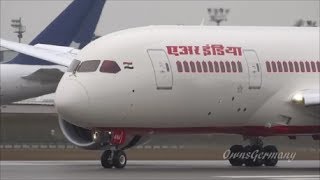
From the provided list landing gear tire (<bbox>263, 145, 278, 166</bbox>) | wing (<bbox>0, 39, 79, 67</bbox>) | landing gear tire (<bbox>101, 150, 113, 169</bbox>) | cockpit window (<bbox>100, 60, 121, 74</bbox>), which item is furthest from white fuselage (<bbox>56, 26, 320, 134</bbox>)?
wing (<bbox>0, 39, 79, 67</bbox>)

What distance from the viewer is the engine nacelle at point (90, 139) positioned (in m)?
33.5

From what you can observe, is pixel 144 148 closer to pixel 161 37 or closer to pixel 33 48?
pixel 33 48

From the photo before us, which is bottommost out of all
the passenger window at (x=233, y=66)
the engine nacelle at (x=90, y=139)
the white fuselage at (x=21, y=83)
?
the white fuselage at (x=21, y=83)

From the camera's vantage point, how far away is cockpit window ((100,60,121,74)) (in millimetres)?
30656

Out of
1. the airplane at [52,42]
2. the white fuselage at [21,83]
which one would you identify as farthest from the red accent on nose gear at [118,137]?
the white fuselage at [21,83]

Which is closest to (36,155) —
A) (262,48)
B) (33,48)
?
(33,48)

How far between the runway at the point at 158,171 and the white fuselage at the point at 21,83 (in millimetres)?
12957

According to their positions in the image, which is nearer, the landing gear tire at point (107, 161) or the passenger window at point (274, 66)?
the landing gear tire at point (107, 161)

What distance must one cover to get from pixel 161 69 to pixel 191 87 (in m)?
1.03

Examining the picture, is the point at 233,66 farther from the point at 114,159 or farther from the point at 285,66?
the point at 114,159

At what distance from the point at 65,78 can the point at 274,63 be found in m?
6.14

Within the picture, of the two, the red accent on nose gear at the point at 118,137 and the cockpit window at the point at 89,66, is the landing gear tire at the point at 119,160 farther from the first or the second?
the cockpit window at the point at 89,66

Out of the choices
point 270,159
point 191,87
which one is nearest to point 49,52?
point 270,159

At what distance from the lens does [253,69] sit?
32.8 metres
